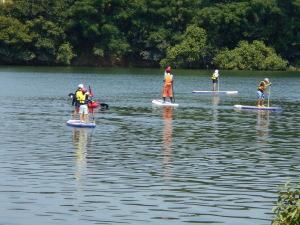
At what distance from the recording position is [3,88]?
247ft

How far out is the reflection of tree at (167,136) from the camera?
30.7m

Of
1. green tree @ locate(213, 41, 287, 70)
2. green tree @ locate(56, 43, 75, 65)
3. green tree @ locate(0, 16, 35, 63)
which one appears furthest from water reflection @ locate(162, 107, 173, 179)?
green tree @ locate(0, 16, 35, 63)

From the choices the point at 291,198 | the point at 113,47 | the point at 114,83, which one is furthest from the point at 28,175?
the point at 113,47

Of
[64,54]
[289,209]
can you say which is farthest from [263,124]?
[64,54]

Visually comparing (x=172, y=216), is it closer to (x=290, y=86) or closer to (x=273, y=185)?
(x=273, y=185)

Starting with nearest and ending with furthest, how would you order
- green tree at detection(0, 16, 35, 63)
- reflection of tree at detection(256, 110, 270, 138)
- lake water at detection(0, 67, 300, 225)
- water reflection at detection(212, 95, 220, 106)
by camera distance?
1. lake water at detection(0, 67, 300, 225)
2. reflection of tree at detection(256, 110, 270, 138)
3. water reflection at detection(212, 95, 220, 106)
4. green tree at detection(0, 16, 35, 63)

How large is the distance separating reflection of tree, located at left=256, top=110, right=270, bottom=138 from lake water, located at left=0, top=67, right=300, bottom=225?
0.20 ft

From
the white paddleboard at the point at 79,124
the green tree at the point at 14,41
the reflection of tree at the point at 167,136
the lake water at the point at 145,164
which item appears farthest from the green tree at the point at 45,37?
the white paddleboard at the point at 79,124

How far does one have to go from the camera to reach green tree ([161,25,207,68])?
120m

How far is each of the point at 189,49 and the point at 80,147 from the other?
85.9 metres

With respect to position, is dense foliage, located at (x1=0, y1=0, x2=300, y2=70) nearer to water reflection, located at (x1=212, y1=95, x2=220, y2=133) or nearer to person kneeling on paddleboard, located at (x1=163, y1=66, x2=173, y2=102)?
water reflection, located at (x1=212, y1=95, x2=220, y2=133)

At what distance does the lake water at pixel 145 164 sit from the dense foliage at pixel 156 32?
62667 mm

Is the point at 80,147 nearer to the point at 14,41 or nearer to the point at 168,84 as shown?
the point at 168,84

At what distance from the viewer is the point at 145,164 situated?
98.8 feet
